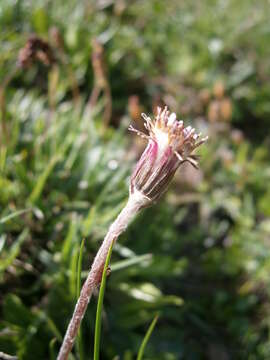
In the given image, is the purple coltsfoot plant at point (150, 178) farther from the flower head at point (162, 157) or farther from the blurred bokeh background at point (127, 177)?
the blurred bokeh background at point (127, 177)

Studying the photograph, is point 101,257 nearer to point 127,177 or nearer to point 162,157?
point 162,157

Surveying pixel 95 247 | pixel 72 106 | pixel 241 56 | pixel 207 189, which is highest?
pixel 241 56

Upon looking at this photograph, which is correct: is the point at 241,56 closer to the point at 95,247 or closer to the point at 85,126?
the point at 85,126

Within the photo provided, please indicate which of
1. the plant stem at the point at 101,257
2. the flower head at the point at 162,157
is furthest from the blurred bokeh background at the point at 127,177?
the flower head at the point at 162,157

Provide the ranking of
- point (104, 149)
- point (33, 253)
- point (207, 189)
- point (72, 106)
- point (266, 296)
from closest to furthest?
1. point (33, 253)
2. point (104, 149)
3. point (266, 296)
4. point (72, 106)
5. point (207, 189)

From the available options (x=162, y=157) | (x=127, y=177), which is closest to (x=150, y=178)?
(x=162, y=157)

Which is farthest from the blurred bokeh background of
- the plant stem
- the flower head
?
the flower head

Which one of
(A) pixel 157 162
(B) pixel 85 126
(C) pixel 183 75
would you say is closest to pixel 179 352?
(B) pixel 85 126
